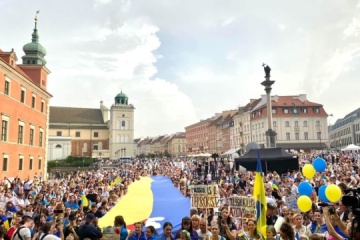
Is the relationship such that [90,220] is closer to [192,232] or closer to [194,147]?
[192,232]

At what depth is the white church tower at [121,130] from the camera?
347ft

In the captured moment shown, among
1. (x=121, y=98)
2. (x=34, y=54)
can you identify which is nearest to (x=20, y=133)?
(x=34, y=54)

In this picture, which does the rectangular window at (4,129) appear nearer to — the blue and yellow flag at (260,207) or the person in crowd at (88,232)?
the person in crowd at (88,232)

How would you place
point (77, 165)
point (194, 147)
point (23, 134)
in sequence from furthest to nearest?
point (194, 147) < point (77, 165) < point (23, 134)

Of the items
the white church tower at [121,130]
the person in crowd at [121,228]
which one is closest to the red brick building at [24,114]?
the person in crowd at [121,228]

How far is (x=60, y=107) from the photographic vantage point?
116062mm

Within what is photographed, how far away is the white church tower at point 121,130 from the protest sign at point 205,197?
3765 inches

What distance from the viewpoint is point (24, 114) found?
110 feet

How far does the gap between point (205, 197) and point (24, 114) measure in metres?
29.3

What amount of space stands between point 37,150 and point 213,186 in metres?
33.5

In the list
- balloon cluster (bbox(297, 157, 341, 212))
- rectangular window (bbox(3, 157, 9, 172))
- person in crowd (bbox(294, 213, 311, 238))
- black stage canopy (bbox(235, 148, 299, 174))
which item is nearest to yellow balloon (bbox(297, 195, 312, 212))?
balloon cluster (bbox(297, 157, 341, 212))

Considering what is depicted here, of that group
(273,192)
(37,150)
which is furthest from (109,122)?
(273,192)

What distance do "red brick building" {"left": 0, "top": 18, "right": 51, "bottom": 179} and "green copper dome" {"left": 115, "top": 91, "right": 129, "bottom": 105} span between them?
6537cm

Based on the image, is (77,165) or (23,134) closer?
(23,134)
